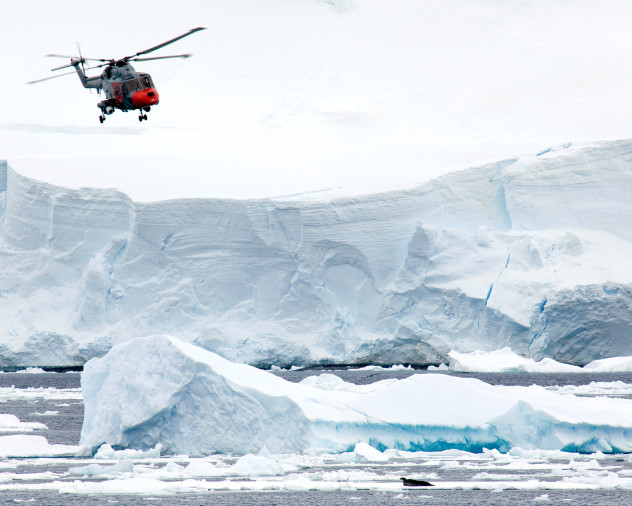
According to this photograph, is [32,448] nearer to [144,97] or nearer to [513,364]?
[144,97]

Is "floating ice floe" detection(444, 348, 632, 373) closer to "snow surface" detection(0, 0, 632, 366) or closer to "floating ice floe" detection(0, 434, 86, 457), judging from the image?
"snow surface" detection(0, 0, 632, 366)

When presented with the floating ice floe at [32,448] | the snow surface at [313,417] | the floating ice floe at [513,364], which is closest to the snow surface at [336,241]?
the floating ice floe at [513,364]

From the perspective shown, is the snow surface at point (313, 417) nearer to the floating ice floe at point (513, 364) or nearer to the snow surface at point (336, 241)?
the floating ice floe at point (513, 364)

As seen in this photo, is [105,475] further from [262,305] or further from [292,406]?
[262,305]

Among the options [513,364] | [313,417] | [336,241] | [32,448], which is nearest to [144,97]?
[32,448]

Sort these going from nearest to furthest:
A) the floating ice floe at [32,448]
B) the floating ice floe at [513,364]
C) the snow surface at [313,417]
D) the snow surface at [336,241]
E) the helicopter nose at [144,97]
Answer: the snow surface at [313,417] → the floating ice floe at [32,448] → the helicopter nose at [144,97] → the floating ice floe at [513,364] → the snow surface at [336,241]
